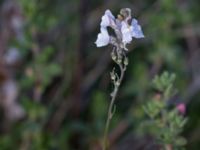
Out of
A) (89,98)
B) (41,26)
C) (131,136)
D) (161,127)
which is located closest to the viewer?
(161,127)

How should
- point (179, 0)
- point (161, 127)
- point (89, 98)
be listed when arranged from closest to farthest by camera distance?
point (161, 127)
point (89, 98)
point (179, 0)

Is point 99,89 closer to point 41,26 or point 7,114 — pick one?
point 7,114

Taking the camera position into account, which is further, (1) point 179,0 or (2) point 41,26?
(1) point 179,0

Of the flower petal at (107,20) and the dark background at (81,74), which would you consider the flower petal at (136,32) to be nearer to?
the flower petal at (107,20)

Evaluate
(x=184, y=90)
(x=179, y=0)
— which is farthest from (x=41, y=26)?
(x=179, y=0)

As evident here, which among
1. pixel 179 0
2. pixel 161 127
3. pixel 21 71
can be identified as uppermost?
pixel 179 0

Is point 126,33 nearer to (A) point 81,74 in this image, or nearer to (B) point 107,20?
(B) point 107,20

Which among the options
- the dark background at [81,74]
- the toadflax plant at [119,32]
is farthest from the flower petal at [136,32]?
the dark background at [81,74]
